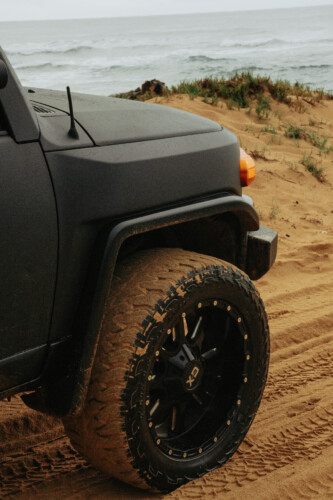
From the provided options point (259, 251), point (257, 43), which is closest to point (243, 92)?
point (259, 251)

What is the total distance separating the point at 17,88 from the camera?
1.79 meters

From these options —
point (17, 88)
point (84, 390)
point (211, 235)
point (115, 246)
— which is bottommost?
point (84, 390)

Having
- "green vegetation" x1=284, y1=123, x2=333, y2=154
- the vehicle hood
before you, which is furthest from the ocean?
the vehicle hood

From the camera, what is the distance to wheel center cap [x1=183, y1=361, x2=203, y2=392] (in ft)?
7.58

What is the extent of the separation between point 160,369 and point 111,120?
0.97 metres

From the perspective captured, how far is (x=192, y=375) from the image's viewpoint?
234 cm

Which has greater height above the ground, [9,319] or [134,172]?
[134,172]

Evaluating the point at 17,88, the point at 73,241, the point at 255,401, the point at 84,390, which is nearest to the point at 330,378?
the point at 255,401

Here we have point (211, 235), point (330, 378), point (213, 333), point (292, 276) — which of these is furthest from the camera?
point (292, 276)

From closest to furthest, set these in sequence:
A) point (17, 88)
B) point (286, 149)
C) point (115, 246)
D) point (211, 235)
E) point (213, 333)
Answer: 1. point (17, 88)
2. point (115, 246)
3. point (213, 333)
4. point (211, 235)
5. point (286, 149)

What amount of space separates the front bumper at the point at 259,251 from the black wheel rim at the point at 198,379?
0.44 metres

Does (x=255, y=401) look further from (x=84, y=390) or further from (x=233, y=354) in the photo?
(x=84, y=390)

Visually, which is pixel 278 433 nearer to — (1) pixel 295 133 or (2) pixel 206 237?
(2) pixel 206 237

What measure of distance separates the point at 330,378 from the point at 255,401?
95 cm
